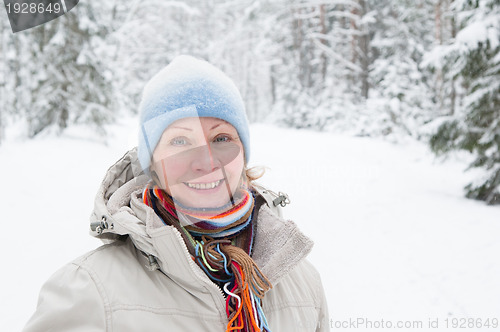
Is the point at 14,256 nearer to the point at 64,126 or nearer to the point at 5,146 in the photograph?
the point at 5,146

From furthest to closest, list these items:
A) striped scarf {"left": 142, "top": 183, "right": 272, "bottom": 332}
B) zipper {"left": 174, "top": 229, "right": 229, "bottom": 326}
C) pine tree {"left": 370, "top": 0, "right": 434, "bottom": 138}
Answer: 1. pine tree {"left": 370, "top": 0, "right": 434, "bottom": 138}
2. striped scarf {"left": 142, "top": 183, "right": 272, "bottom": 332}
3. zipper {"left": 174, "top": 229, "right": 229, "bottom": 326}

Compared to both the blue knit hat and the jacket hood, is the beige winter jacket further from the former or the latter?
the blue knit hat

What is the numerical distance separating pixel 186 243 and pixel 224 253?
16 cm

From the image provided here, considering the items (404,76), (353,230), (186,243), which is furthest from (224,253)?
(404,76)

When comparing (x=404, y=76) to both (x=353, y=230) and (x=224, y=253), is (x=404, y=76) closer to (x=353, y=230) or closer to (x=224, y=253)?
(x=353, y=230)

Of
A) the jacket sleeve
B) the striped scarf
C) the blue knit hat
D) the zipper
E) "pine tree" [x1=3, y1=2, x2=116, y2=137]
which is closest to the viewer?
the jacket sleeve

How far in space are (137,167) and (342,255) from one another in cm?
435

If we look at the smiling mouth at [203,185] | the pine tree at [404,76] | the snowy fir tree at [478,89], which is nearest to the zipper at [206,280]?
the smiling mouth at [203,185]

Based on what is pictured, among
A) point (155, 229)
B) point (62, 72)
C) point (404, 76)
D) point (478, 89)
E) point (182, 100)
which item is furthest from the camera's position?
point (404, 76)

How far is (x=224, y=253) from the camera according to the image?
1.51 m

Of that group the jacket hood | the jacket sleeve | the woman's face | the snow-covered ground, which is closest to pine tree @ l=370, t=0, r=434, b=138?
the snow-covered ground

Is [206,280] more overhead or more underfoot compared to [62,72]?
more underfoot

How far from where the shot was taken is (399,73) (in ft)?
49.8

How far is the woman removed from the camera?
124 centimetres
